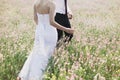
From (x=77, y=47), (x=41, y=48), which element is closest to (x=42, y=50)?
(x=41, y=48)

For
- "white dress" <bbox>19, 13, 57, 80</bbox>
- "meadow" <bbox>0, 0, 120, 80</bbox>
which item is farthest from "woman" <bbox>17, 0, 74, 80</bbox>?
"meadow" <bbox>0, 0, 120, 80</bbox>

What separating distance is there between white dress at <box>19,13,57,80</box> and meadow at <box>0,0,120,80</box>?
0.66ft

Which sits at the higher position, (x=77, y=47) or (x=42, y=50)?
(x=42, y=50)

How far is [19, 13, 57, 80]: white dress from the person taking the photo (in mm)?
9055

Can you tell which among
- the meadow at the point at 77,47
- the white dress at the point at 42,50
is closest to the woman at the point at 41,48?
the white dress at the point at 42,50

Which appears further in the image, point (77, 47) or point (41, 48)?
point (77, 47)

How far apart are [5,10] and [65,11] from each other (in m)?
10.9

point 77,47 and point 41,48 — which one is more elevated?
point 41,48

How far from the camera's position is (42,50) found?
359 inches

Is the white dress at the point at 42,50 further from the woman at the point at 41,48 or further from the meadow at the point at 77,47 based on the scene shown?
the meadow at the point at 77,47

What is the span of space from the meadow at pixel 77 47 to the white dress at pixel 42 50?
7.9 inches

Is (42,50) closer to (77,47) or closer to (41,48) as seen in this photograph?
(41,48)

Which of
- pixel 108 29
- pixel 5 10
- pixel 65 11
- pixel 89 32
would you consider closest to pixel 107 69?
pixel 65 11

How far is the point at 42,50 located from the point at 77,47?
1.41 meters
